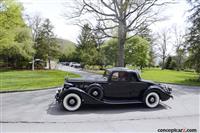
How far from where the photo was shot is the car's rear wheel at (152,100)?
324 inches

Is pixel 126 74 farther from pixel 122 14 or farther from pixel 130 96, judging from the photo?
pixel 122 14

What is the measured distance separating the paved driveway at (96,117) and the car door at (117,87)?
1.40 ft

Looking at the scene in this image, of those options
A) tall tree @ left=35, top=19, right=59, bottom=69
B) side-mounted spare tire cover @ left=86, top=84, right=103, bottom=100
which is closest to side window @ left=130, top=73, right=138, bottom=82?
side-mounted spare tire cover @ left=86, top=84, right=103, bottom=100

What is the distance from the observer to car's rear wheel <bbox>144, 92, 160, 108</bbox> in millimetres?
8234

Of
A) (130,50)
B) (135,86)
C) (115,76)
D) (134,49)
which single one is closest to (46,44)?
(130,50)

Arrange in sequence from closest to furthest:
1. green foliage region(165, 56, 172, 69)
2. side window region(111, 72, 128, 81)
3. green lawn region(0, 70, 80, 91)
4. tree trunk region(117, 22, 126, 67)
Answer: side window region(111, 72, 128, 81) < green lawn region(0, 70, 80, 91) < tree trunk region(117, 22, 126, 67) < green foliage region(165, 56, 172, 69)

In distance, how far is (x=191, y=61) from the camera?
21422 millimetres

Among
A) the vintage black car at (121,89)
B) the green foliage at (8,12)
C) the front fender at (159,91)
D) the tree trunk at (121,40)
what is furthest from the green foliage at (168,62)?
the vintage black car at (121,89)

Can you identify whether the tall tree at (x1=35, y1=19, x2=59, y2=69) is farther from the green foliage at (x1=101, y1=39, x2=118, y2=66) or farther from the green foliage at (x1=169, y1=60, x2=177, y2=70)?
the green foliage at (x1=169, y1=60, x2=177, y2=70)

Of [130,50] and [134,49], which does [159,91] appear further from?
[134,49]

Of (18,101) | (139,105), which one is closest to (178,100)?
(139,105)

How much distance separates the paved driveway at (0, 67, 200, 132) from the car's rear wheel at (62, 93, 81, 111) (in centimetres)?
20

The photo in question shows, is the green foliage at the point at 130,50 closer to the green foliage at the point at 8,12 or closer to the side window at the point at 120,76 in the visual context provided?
the green foliage at the point at 8,12

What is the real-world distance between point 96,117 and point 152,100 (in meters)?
2.38
